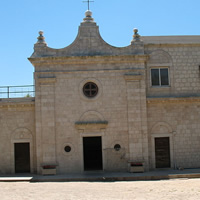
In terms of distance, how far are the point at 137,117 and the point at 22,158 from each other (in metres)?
7.27

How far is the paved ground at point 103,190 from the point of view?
12.1 m

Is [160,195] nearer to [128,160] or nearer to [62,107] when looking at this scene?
[128,160]

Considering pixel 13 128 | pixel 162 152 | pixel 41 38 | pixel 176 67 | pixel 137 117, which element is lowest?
pixel 162 152

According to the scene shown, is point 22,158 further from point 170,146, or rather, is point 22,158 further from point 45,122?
point 170,146

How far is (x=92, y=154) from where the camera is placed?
18.5 meters

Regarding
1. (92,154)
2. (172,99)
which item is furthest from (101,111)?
(172,99)

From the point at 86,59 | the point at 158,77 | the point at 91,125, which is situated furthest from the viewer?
the point at 158,77

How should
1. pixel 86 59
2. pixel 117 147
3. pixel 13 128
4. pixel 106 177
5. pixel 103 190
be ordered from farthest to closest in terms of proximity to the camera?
pixel 13 128
pixel 86 59
pixel 117 147
pixel 106 177
pixel 103 190

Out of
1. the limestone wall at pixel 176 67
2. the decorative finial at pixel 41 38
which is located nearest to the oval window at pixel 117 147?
the limestone wall at pixel 176 67

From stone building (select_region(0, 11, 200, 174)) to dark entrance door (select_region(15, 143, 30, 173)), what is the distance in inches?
2.3

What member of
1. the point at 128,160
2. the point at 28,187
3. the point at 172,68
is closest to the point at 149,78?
the point at 172,68

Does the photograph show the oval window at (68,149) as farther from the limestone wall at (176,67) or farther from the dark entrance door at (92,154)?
the limestone wall at (176,67)

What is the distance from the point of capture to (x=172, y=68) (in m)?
19.4

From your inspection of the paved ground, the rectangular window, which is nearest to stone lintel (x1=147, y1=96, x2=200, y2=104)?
the rectangular window
